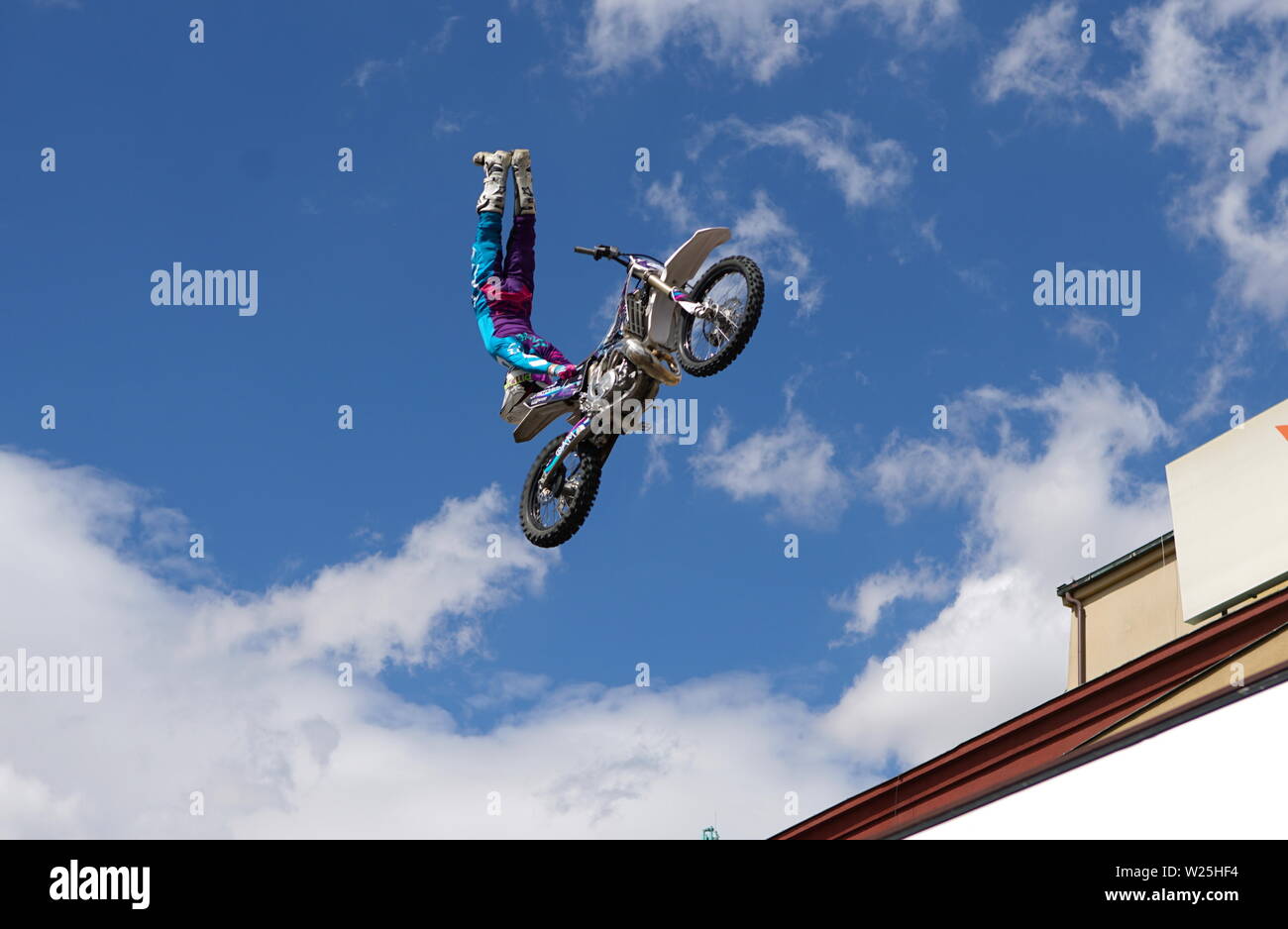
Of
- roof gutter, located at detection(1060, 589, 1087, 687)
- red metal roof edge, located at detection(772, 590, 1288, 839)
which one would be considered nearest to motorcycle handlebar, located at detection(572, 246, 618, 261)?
red metal roof edge, located at detection(772, 590, 1288, 839)

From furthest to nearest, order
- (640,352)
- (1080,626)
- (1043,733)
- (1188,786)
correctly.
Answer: (1080,626) → (1043,733) → (640,352) → (1188,786)

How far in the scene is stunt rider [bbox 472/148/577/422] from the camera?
1817cm

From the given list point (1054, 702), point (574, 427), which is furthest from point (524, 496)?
point (1054, 702)

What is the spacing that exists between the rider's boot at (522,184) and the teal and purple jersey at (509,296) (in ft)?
0.34

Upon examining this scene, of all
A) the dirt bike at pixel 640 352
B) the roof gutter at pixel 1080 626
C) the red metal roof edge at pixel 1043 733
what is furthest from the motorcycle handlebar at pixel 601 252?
the roof gutter at pixel 1080 626

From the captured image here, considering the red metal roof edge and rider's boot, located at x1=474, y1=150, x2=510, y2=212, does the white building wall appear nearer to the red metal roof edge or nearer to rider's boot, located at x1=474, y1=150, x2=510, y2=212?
the red metal roof edge

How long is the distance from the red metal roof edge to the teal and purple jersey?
21.2 feet

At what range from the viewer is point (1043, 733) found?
828 inches

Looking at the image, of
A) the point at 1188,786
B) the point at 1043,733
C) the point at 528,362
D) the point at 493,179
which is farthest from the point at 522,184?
the point at 1188,786

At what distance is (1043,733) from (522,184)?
9.64m

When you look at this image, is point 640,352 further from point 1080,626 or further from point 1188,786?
point 1080,626

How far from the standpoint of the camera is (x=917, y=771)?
2247cm
